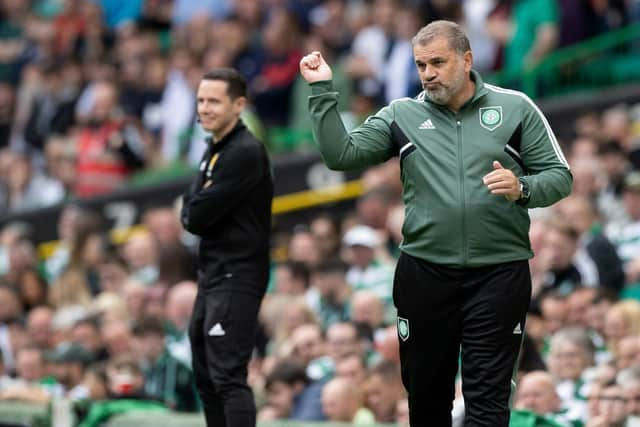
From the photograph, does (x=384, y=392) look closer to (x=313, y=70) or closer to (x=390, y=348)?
(x=390, y=348)

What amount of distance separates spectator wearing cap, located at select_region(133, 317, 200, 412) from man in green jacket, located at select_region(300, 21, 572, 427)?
422 cm

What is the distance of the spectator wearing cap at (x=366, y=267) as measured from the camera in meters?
11.7

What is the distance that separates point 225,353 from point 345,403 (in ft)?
6.79

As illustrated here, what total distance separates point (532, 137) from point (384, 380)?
3248 mm

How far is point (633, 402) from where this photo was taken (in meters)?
8.41

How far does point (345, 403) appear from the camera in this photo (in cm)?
927

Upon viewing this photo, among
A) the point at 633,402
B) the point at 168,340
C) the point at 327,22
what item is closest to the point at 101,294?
the point at 168,340

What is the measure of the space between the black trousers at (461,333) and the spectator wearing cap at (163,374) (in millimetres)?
4074

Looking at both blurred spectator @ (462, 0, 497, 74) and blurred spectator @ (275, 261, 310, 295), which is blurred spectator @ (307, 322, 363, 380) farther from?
blurred spectator @ (462, 0, 497, 74)

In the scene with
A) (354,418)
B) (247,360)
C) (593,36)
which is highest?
(593,36)

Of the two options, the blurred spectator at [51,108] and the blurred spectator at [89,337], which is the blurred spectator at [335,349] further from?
the blurred spectator at [51,108]

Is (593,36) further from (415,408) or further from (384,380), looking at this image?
(415,408)

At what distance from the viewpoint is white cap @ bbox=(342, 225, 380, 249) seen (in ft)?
39.1

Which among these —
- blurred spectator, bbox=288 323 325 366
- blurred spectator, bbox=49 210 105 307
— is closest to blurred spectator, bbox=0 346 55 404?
blurred spectator, bbox=49 210 105 307
